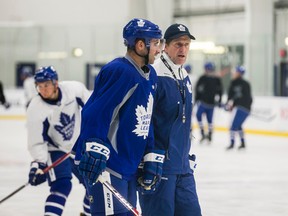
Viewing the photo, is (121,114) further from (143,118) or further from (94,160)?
(94,160)

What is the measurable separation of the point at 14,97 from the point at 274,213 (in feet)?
43.2

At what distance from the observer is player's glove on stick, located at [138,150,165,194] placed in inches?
121

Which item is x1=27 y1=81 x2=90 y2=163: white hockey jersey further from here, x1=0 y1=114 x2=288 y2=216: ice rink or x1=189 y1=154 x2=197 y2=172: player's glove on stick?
x1=189 y1=154 x2=197 y2=172: player's glove on stick

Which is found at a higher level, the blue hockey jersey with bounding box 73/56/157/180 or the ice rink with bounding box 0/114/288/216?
the blue hockey jersey with bounding box 73/56/157/180

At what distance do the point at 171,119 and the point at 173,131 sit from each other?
6 cm

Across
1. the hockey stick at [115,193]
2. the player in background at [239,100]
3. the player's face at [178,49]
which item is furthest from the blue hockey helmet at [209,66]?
the hockey stick at [115,193]

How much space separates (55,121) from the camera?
4.57 meters

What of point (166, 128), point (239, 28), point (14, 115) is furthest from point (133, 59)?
point (239, 28)

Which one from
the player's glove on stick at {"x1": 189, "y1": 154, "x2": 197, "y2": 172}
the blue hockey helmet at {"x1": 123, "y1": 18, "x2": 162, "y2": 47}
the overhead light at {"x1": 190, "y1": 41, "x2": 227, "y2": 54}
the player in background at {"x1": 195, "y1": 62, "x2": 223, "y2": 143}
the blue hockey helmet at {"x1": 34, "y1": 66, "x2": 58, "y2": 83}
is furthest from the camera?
the overhead light at {"x1": 190, "y1": 41, "x2": 227, "y2": 54}

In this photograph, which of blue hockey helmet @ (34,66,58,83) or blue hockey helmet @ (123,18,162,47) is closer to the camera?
blue hockey helmet @ (123,18,162,47)

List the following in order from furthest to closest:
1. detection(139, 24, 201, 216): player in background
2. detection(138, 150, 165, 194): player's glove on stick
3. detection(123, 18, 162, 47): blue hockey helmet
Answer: detection(139, 24, 201, 216): player in background, detection(138, 150, 165, 194): player's glove on stick, detection(123, 18, 162, 47): blue hockey helmet

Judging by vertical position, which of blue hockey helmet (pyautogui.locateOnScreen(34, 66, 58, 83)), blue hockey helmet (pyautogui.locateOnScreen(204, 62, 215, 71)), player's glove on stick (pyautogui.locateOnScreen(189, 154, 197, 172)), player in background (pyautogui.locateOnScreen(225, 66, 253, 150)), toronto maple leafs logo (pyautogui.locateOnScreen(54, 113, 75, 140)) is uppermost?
blue hockey helmet (pyautogui.locateOnScreen(34, 66, 58, 83))

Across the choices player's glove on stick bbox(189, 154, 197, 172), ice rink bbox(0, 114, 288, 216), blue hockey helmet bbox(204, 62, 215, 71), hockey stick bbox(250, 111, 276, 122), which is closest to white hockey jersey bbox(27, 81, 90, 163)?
ice rink bbox(0, 114, 288, 216)

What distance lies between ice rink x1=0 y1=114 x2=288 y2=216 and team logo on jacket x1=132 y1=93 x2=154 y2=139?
2.44 m
